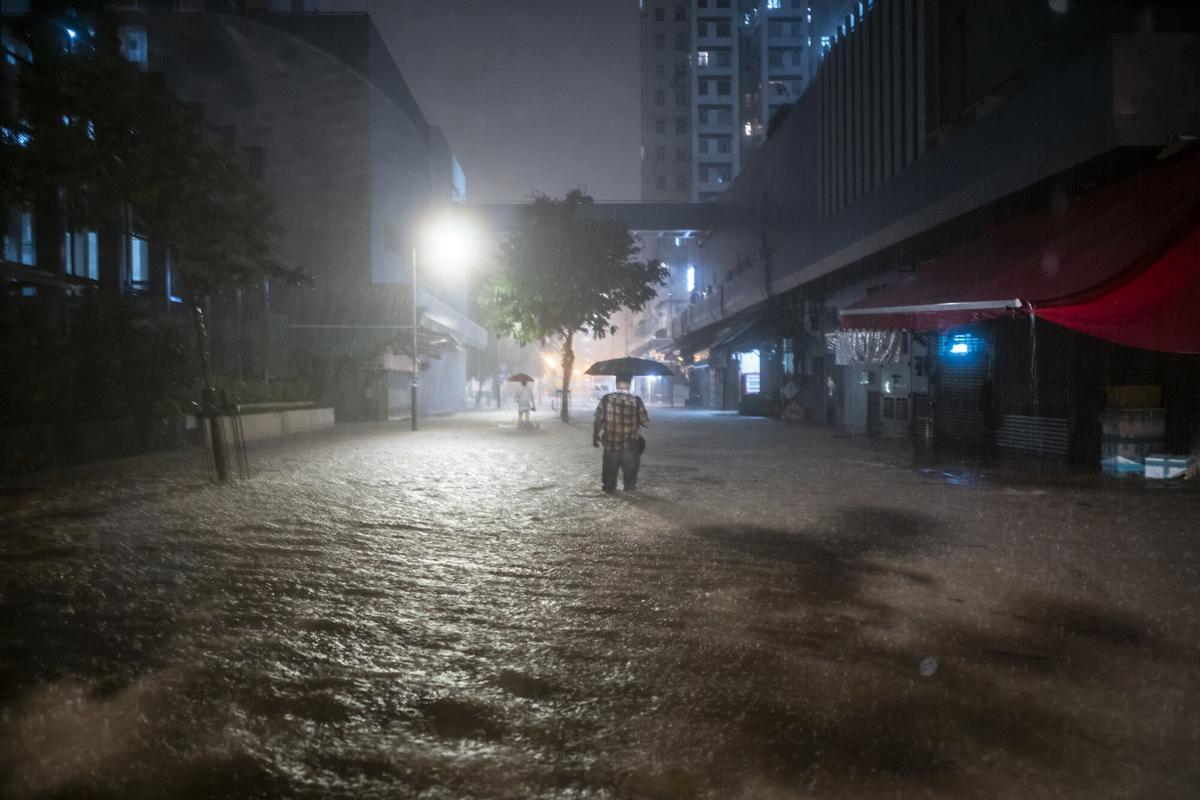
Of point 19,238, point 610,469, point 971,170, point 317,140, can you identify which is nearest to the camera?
point 610,469

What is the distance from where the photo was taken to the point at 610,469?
10.9 m

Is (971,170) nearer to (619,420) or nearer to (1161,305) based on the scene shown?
(1161,305)

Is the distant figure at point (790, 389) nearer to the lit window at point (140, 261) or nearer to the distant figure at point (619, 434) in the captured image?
the distant figure at point (619, 434)

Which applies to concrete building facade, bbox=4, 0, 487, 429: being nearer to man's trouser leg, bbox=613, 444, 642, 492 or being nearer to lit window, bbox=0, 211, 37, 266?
lit window, bbox=0, 211, 37, 266

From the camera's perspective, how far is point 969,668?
4.21 meters

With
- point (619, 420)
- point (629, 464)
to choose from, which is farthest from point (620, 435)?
point (629, 464)

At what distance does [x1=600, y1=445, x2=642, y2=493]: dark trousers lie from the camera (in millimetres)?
10828

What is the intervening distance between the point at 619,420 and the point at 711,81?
87.6 m

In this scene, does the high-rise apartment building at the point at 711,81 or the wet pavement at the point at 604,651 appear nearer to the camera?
the wet pavement at the point at 604,651

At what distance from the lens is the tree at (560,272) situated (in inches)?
1162

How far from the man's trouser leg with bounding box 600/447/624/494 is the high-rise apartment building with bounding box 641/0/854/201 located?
2907 inches

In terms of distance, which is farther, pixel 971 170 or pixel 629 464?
pixel 971 170

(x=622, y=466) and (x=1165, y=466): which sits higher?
(x=622, y=466)

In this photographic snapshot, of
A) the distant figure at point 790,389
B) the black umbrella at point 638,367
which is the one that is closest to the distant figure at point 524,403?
the black umbrella at point 638,367
